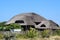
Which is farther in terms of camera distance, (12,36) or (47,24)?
(47,24)

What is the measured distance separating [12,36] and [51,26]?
49.2m

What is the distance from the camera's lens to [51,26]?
217ft

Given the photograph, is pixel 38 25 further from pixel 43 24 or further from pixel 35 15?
pixel 35 15

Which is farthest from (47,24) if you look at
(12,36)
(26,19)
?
(12,36)

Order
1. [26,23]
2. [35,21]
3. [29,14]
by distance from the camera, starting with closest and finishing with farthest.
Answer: [26,23]
[35,21]
[29,14]

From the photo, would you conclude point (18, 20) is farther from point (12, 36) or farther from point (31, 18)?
point (12, 36)

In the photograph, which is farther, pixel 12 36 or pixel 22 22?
pixel 22 22

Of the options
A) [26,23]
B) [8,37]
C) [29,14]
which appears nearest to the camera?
[8,37]

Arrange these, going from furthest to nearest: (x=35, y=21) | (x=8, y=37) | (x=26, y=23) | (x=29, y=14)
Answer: (x=29, y=14) < (x=35, y=21) < (x=26, y=23) < (x=8, y=37)

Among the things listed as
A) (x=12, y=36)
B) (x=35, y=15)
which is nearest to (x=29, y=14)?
(x=35, y=15)

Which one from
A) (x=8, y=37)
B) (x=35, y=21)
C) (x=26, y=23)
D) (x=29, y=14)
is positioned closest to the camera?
(x=8, y=37)

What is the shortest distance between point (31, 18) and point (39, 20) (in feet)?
8.01

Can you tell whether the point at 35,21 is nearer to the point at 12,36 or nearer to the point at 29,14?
the point at 29,14

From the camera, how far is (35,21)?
231ft
